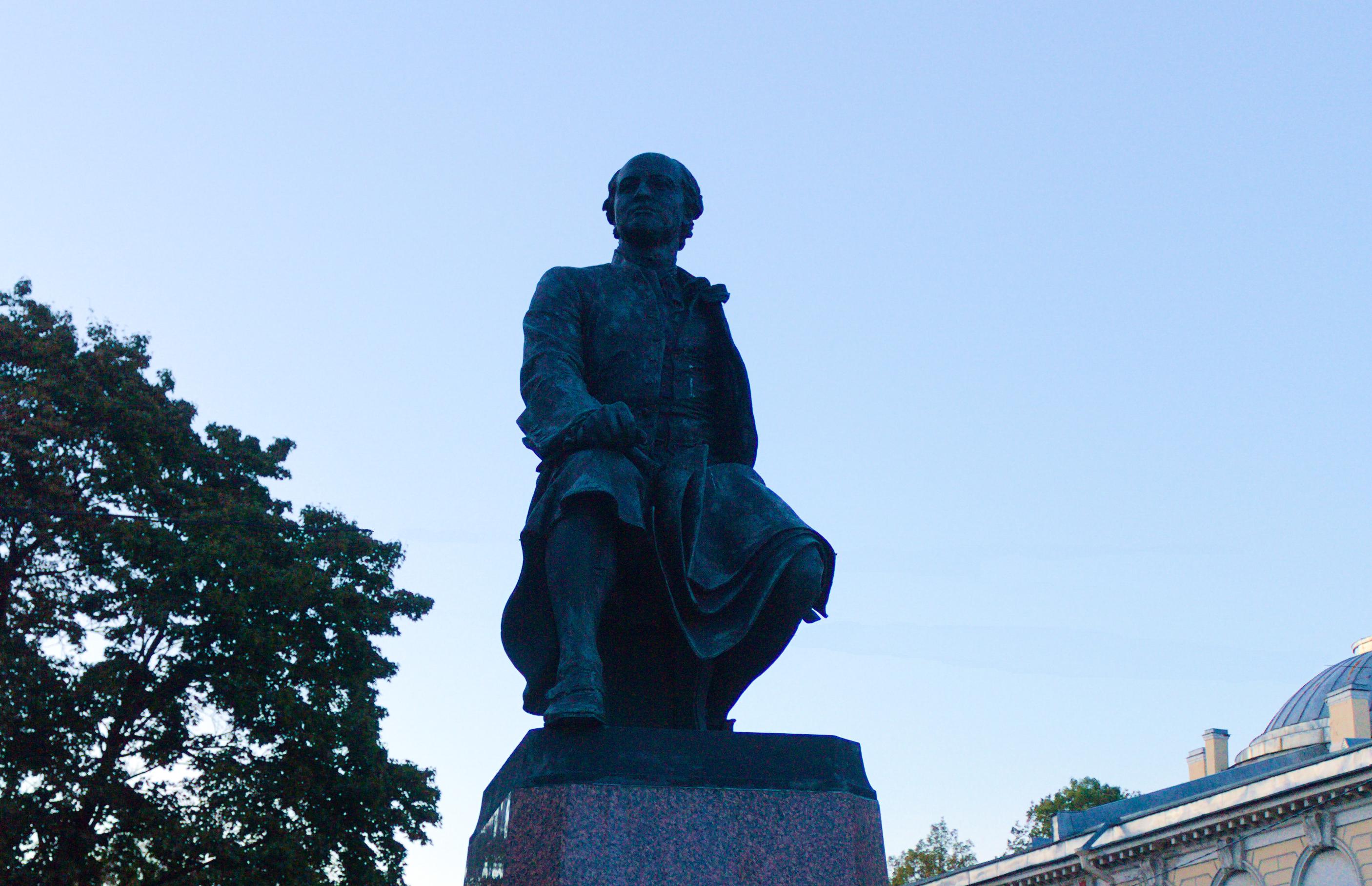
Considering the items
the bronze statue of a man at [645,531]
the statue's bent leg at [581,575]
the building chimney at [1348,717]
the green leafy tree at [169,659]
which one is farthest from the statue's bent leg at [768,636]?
the building chimney at [1348,717]

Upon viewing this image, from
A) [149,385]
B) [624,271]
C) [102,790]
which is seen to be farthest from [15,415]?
[624,271]

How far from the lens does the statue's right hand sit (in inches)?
233

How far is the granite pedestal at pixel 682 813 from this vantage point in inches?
205

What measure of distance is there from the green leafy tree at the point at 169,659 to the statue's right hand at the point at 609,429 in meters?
15.8

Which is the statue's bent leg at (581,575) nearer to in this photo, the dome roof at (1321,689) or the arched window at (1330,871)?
the arched window at (1330,871)

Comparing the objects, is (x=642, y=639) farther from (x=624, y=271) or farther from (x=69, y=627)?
(x=69, y=627)

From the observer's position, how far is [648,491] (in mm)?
6098

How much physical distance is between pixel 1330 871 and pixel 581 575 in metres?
30.1

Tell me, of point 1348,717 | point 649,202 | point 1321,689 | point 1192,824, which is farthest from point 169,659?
point 1321,689

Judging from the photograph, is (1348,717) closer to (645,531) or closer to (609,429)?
(645,531)

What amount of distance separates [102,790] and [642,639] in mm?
16696

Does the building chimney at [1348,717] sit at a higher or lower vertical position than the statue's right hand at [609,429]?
higher

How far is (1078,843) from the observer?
1470 inches

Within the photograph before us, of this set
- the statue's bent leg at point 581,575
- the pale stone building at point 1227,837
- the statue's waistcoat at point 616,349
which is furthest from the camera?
the pale stone building at point 1227,837
